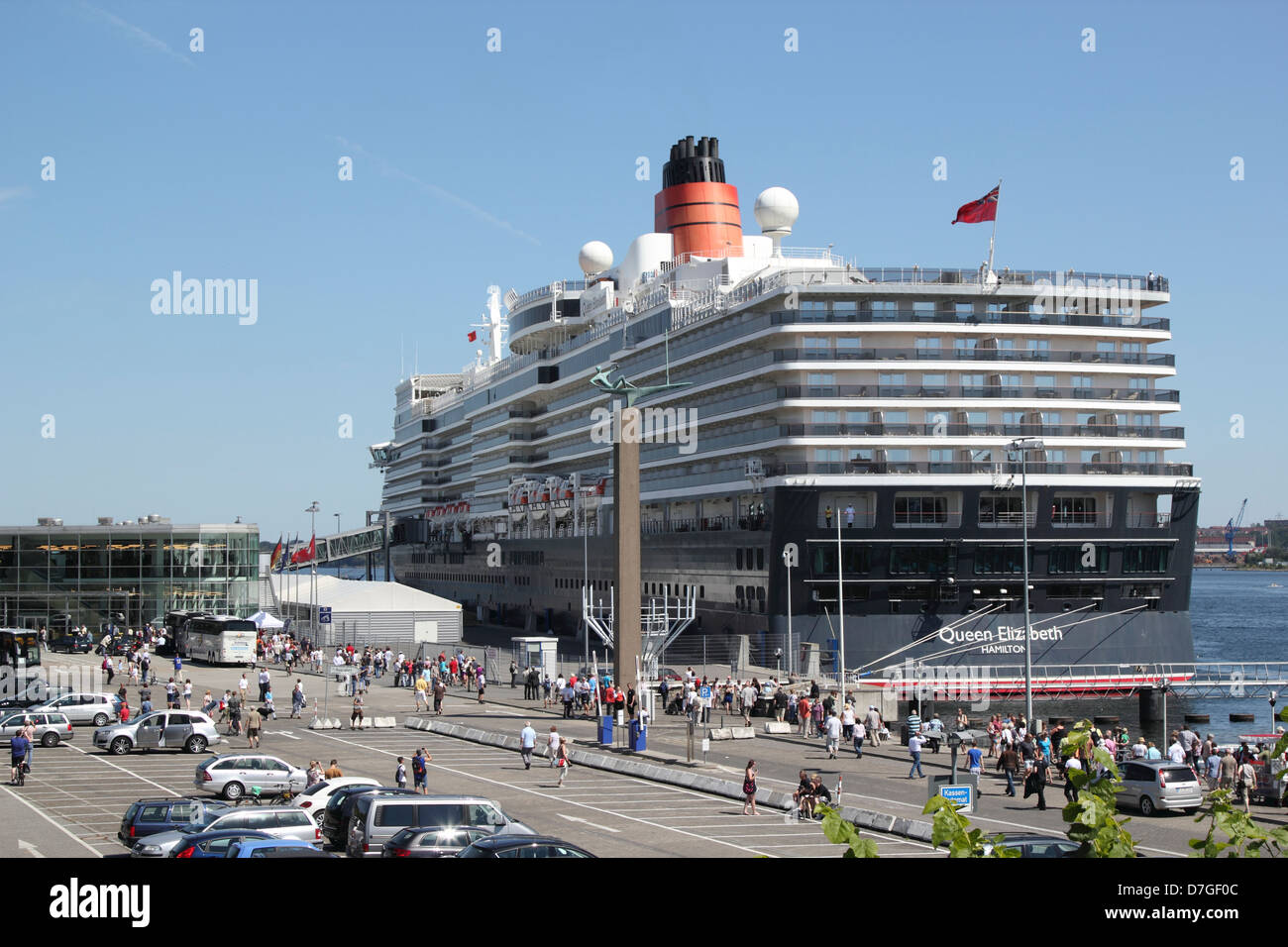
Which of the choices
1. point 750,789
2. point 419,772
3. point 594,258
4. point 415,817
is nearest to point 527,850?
point 415,817

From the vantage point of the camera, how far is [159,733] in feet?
125

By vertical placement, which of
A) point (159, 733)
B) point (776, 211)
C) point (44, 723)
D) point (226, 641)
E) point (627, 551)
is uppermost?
point (776, 211)

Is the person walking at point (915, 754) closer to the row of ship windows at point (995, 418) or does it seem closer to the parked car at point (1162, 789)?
the parked car at point (1162, 789)

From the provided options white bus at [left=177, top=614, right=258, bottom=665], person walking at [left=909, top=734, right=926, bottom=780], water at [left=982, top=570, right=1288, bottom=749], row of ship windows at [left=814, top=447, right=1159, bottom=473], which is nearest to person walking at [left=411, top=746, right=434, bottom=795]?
person walking at [left=909, top=734, right=926, bottom=780]

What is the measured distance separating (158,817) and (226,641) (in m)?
43.6

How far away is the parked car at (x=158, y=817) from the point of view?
23.1m

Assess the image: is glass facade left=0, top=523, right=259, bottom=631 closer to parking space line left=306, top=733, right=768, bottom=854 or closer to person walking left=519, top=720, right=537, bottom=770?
parking space line left=306, top=733, right=768, bottom=854

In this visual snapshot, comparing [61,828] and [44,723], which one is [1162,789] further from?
[44,723]

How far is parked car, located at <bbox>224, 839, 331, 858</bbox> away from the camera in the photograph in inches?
673

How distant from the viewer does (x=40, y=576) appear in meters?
74.4

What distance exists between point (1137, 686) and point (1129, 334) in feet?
50.4

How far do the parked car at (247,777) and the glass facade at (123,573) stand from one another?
49677 millimetres

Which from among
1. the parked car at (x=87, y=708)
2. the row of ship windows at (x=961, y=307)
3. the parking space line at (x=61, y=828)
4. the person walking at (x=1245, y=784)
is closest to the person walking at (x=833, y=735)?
the person walking at (x=1245, y=784)

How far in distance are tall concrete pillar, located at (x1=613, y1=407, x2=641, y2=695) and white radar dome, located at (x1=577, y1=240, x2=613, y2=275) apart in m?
57.3
